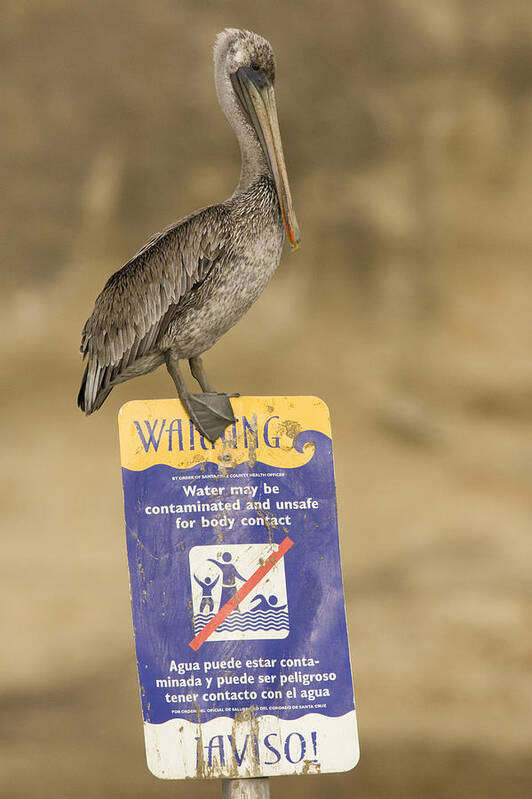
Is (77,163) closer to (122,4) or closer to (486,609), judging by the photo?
(122,4)

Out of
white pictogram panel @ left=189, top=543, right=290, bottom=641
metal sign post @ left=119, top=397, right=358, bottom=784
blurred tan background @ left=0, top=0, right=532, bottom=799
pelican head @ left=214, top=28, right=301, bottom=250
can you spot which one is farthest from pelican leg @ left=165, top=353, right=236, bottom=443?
blurred tan background @ left=0, top=0, right=532, bottom=799

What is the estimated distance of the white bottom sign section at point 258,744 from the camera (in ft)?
4.98

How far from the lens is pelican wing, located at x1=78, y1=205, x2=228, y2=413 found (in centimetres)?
181

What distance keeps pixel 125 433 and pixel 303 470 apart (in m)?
0.27

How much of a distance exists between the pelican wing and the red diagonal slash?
43 cm

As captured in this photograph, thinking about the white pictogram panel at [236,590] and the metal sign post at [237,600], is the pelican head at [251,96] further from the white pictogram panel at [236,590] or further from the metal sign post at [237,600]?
the white pictogram panel at [236,590]

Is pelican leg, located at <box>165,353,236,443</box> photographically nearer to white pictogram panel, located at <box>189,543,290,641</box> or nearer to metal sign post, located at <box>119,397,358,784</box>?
metal sign post, located at <box>119,397,358,784</box>

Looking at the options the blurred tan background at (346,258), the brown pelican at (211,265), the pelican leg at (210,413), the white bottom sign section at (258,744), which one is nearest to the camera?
the white bottom sign section at (258,744)

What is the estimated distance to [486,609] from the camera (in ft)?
11.0

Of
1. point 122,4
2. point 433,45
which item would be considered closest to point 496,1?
point 433,45

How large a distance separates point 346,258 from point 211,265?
182 cm

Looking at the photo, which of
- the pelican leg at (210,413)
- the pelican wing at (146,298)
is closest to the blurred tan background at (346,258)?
the pelican wing at (146,298)

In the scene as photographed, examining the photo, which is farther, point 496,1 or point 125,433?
point 496,1

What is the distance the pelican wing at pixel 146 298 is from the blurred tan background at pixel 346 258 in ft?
4.83
